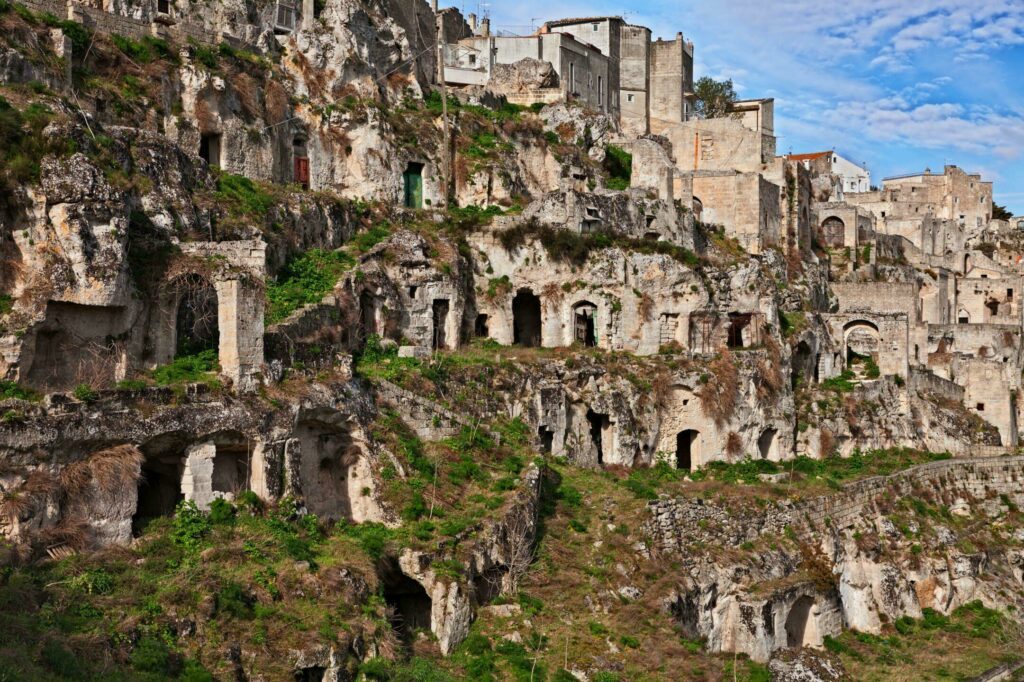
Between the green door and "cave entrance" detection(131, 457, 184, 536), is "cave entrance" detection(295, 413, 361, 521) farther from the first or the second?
the green door

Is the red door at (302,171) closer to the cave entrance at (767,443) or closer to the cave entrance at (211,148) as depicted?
the cave entrance at (211,148)

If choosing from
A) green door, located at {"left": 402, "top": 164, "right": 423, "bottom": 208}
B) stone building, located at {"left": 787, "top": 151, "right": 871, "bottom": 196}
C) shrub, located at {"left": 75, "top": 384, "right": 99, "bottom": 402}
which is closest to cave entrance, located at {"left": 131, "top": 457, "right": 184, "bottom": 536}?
shrub, located at {"left": 75, "top": 384, "right": 99, "bottom": 402}

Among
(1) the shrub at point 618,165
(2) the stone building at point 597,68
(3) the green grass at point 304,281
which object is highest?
(2) the stone building at point 597,68

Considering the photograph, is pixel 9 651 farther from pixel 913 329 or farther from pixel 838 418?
pixel 913 329

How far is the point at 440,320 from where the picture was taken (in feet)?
124

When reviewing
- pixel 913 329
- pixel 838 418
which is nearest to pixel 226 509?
pixel 838 418

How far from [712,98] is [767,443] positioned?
37.7 m

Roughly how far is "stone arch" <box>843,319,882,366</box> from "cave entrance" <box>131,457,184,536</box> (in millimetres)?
29333

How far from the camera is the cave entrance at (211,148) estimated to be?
37.6 m

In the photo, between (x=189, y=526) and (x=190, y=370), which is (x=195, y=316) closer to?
(x=190, y=370)

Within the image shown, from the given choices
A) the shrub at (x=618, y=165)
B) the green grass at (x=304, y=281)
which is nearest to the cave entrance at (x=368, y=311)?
the green grass at (x=304, y=281)

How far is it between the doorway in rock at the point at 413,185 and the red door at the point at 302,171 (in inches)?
136

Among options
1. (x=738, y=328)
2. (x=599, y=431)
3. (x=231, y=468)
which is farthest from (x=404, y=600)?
(x=738, y=328)

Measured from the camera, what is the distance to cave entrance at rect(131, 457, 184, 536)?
2485 centimetres
